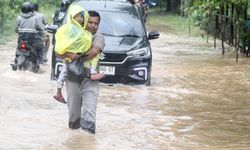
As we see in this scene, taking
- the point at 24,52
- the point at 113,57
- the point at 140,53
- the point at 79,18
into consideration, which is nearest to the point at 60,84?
the point at 79,18

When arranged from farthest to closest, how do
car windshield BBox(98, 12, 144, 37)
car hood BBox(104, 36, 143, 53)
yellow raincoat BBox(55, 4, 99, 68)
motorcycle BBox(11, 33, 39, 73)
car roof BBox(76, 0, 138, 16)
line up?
motorcycle BBox(11, 33, 39, 73), car roof BBox(76, 0, 138, 16), car windshield BBox(98, 12, 144, 37), car hood BBox(104, 36, 143, 53), yellow raincoat BBox(55, 4, 99, 68)

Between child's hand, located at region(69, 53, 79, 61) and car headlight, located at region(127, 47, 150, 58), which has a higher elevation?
child's hand, located at region(69, 53, 79, 61)

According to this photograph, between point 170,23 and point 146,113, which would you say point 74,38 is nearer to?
point 146,113

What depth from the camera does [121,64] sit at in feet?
40.3

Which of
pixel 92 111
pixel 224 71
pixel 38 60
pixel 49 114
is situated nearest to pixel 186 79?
pixel 224 71

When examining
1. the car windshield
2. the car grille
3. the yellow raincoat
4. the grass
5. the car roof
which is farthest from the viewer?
the grass

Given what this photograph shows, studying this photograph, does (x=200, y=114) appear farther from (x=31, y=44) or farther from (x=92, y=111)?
(x=31, y=44)

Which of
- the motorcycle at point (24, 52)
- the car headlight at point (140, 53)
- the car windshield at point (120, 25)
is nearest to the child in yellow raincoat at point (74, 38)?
the car headlight at point (140, 53)

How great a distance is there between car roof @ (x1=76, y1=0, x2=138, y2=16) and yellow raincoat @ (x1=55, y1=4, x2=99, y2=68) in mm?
5663

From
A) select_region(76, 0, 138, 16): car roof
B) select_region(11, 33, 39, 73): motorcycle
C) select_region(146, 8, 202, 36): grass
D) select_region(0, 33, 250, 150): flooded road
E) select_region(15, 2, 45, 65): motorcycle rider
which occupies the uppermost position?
select_region(76, 0, 138, 16): car roof

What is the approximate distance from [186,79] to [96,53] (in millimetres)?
6593

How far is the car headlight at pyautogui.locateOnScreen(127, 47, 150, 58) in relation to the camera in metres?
12.4

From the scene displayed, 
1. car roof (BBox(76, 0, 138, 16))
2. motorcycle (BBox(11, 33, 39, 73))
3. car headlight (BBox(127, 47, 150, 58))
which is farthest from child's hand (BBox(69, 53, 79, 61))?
motorcycle (BBox(11, 33, 39, 73))

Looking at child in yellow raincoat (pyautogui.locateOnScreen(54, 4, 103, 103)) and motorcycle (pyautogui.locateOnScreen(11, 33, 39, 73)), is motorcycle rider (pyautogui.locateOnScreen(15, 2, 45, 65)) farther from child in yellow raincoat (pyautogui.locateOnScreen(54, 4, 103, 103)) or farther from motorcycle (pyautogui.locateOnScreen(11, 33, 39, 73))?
child in yellow raincoat (pyautogui.locateOnScreen(54, 4, 103, 103))
